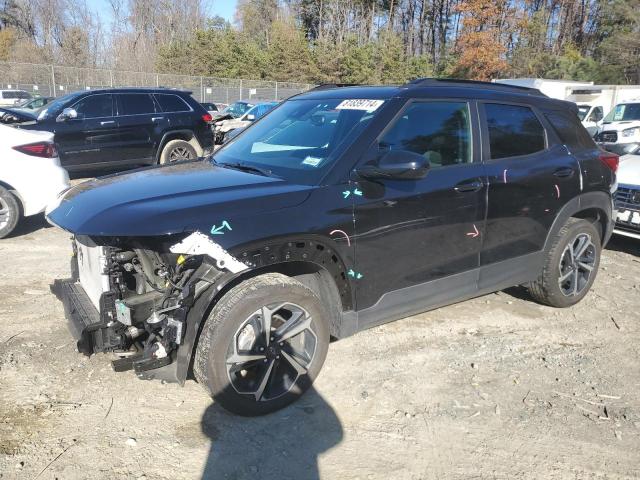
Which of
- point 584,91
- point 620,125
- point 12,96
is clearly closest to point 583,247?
point 620,125

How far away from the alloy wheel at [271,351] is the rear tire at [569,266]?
7.88 feet

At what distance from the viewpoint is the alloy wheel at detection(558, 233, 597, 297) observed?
470cm

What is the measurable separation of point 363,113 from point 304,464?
214 centimetres

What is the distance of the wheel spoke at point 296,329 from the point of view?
10.2 ft

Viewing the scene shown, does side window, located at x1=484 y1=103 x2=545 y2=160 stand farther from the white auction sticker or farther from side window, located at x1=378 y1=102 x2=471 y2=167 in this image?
the white auction sticker

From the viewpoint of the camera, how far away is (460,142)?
3861 millimetres

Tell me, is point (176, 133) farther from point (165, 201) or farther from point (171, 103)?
point (165, 201)

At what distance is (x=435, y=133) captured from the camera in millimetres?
3744

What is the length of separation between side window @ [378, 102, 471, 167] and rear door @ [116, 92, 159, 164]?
7.66 metres

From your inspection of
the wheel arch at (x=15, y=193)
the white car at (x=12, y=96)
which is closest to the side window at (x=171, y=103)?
the wheel arch at (x=15, y=193)

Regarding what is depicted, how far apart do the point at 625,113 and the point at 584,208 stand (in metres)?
14.3

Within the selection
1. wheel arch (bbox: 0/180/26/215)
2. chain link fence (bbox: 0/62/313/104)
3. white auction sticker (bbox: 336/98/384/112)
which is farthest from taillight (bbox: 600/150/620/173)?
chain link fence (bbox: 0/62/313/104)

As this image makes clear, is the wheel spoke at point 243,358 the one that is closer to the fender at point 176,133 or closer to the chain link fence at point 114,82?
the fender at point 176,133

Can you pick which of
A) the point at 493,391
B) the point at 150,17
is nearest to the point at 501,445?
the point at 493,391
